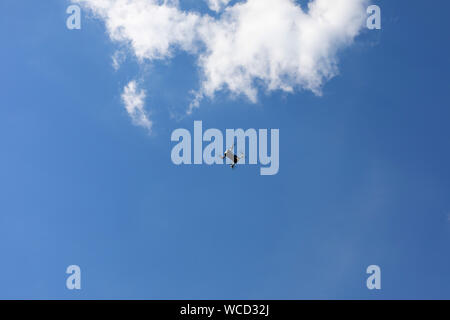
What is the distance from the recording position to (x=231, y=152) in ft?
318
